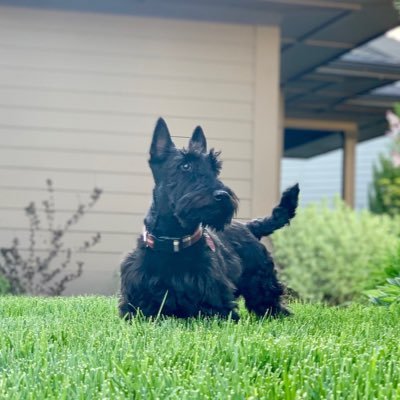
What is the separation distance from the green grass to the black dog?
21 cm

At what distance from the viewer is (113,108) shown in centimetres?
1108

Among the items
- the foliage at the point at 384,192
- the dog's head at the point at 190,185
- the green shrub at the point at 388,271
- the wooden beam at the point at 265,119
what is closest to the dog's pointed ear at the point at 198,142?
the dog's head at the point at 190,185

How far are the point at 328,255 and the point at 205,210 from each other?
6.39 meters

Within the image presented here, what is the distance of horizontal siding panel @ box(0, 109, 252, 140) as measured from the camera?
35.6ft

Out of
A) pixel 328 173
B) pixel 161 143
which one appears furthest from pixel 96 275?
pixel 328 173

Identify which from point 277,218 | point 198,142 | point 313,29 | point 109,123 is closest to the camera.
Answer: point 198,142

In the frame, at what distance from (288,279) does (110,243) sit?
230 cm

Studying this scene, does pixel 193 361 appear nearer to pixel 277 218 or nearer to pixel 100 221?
pixel 277 218

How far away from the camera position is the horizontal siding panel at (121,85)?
1090cm

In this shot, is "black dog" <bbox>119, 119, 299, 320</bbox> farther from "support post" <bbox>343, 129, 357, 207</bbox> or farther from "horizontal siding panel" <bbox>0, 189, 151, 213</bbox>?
"support post" <bbox>343, 129, 357, 207</bbox>

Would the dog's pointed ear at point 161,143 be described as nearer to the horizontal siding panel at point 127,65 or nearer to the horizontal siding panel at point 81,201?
the horizontal siding panel at point 81,201

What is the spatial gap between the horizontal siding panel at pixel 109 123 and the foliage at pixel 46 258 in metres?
0.76

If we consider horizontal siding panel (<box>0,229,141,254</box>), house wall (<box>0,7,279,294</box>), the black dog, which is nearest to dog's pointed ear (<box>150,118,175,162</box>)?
the black dog

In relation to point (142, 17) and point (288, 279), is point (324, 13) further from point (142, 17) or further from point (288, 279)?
point (288, 279)
